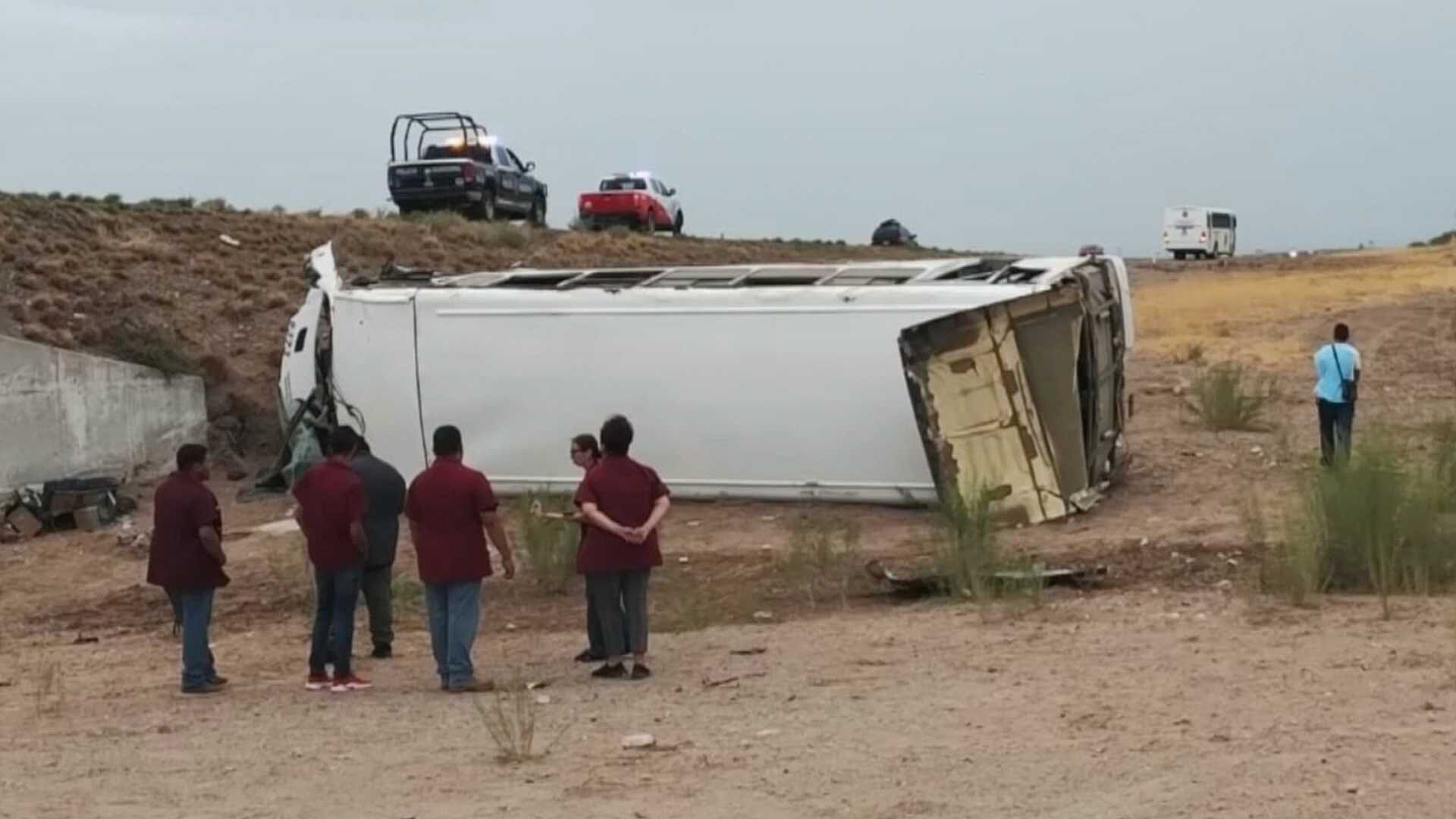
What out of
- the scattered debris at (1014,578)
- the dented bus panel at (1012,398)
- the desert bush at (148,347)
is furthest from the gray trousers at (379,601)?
the desert bush at (148,347)

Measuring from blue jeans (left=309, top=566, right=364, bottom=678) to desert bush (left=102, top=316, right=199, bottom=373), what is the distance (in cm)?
1200

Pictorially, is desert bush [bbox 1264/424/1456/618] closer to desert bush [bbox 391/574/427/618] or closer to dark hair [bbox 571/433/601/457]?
dark hair [bbox 571/433/601/457]

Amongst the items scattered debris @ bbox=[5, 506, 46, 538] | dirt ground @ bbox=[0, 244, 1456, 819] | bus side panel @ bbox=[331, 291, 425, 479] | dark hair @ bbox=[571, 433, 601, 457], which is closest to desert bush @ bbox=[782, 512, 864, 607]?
dirt ground @ bbox=[0, 244, 1456, 819]

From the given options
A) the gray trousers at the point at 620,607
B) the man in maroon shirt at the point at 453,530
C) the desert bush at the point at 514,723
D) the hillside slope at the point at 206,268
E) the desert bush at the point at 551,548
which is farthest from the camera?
the hillside slope at the point at 206,268

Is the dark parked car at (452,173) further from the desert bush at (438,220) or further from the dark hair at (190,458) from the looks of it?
the dark hair at (190,458)

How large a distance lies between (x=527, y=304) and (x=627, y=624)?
754 centimetres

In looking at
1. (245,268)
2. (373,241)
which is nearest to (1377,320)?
(373,241)

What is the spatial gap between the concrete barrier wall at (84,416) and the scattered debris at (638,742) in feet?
41.0

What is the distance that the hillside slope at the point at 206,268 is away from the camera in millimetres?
21812

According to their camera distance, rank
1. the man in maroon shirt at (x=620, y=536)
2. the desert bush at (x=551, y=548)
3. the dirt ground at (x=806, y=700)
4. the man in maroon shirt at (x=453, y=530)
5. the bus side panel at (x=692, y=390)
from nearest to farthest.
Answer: the dirt ground at (x=806, y=700) → the man in maroon shirt at (x=453, y=530) → the man in maroon shirt at (x=620, y=536) → the desert bush at (x=551, y=548) → the bus side panel at (x=692, y=390)

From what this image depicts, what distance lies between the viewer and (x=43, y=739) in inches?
343

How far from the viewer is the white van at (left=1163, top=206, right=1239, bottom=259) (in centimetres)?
6438

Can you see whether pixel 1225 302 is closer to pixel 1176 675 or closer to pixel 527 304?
pixel 527 304

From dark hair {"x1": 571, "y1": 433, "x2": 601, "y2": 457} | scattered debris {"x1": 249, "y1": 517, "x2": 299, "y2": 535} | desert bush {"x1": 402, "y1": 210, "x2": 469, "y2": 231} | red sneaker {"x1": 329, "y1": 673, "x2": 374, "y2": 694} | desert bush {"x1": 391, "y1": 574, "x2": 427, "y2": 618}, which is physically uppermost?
desert bush {"x1": 402, "y1": 210, "x2": 469, "y2": 231}
